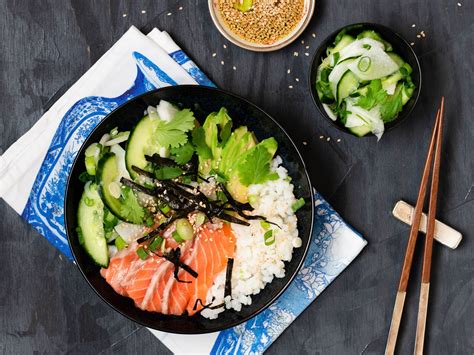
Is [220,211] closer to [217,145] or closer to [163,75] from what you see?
[217,145]

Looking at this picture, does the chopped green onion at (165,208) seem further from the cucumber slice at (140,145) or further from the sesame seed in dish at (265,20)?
the sesame seed in dish at (265,20)

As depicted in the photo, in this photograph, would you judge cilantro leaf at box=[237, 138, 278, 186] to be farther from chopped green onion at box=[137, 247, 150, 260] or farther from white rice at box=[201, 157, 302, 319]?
chopped green onion at box=[137, 247, 150, 260]

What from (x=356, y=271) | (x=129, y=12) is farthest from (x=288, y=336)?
(x=129, y=12)

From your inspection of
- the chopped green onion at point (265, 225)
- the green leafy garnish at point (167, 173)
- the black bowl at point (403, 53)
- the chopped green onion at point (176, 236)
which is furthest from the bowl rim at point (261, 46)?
the chopped green onion at point (176, 236)

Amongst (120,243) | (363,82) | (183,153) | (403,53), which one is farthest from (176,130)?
(403,53)

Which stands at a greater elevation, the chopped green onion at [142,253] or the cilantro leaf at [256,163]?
the cilantro leaf at [256,163]
